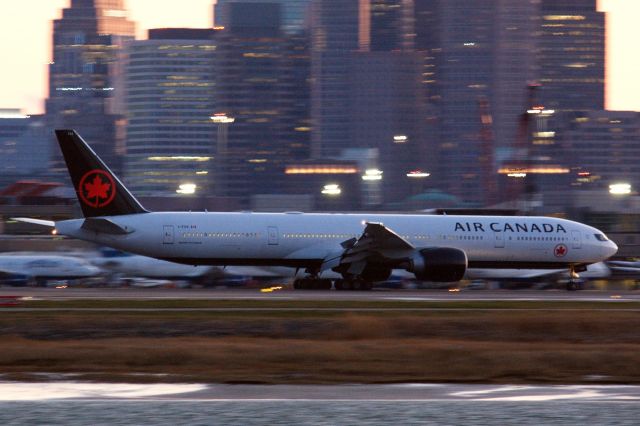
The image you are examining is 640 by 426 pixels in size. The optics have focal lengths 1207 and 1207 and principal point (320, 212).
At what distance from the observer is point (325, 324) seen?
33.9 m

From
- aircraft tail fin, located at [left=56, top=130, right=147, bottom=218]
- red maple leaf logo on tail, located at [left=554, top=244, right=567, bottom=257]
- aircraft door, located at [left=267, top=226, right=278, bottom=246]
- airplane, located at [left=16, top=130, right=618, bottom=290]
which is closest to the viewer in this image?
airplane, located at [left=16, top=130, right=618, bottom=290]

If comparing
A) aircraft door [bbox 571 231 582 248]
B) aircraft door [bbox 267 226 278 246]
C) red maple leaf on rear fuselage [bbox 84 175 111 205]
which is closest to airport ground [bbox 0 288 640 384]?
aircraft door [bbox 267 226 278 246]

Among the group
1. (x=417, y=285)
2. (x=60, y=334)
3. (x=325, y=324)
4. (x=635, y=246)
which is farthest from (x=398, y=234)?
(x=635, y=246)

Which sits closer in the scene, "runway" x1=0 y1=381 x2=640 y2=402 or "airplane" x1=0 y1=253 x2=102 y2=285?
"runway" x1=0 y1=381 x2=640 y2=402

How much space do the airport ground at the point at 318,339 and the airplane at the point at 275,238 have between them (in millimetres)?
5408

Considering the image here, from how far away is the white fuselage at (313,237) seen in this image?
174 ft

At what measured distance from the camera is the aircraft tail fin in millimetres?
53281

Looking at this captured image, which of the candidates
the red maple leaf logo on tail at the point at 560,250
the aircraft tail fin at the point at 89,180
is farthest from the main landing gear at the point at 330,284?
the red maple leaf logo on tail at the point at 560,250

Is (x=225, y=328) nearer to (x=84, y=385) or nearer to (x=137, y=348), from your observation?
(x=137, y=348)

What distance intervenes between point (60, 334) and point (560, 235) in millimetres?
31941

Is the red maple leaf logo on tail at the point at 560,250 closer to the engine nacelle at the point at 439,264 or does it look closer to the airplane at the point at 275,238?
the airplane at the point at 275,238

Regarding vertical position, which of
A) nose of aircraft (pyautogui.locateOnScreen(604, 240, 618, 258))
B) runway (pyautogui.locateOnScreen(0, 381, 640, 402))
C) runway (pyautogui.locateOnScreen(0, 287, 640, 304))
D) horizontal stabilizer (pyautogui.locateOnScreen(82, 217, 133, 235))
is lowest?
runway (pyautogui.locateOnScreen(0, 381, 640, 402))

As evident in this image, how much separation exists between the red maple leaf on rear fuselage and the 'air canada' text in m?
16.2

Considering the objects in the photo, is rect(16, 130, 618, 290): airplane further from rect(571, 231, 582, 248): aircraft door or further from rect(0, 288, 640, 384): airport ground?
rect(0, 288, 640, 384): airport ground
